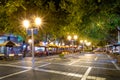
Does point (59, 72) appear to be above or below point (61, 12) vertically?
below

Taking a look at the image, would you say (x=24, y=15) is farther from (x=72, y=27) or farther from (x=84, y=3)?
(x=84, y=3)

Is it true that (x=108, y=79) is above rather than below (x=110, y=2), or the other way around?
below

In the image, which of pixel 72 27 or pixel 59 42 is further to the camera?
pixel 59 42

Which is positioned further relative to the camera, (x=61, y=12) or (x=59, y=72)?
(x=59, y=72)

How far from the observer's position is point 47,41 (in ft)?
231

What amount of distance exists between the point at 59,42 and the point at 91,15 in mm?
73024

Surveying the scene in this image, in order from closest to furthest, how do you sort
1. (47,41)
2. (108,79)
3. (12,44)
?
(108,79) < (12,44) < (47,41)

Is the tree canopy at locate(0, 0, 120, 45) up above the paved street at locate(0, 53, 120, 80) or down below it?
above

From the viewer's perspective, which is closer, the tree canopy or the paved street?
the tree canopy

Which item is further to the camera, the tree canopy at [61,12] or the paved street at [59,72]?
the paved street at [59,72]

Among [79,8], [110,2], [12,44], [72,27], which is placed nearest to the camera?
[110,2]

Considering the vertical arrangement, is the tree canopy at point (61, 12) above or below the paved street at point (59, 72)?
above

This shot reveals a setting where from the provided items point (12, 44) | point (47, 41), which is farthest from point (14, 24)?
point (47, 41)

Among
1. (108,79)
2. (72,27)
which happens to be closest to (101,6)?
(72,27)
